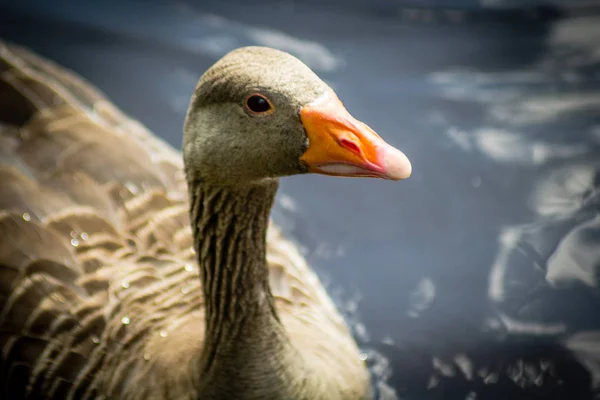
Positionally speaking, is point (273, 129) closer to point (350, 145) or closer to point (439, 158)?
point (350, 145)

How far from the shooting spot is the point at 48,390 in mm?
2537

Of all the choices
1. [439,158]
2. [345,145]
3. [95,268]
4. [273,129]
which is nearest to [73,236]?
[95,268]

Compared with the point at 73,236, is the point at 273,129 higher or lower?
higher

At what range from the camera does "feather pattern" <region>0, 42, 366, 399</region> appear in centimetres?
253

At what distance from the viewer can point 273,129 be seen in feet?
6.74

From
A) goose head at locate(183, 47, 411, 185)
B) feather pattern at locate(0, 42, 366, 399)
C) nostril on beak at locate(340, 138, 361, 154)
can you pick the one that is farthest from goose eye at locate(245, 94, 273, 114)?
feather pattern at locate(0, 42, 366, 399)

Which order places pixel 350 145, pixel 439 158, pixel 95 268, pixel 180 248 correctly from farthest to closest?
pixel 439 158 → pixel 180 248 → pixel 95 268 → pixel 350 145

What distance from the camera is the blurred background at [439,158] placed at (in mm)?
3389

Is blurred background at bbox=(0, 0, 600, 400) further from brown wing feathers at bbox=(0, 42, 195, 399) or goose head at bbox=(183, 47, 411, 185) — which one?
goose head at bbox=(183, 47, 411, 185)

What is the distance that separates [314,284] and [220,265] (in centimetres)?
94

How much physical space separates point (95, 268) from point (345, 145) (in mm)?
1320

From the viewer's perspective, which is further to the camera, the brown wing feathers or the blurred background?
the blurred background

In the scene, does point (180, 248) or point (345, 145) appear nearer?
point (345, 145)

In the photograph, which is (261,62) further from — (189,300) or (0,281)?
(0,281)
